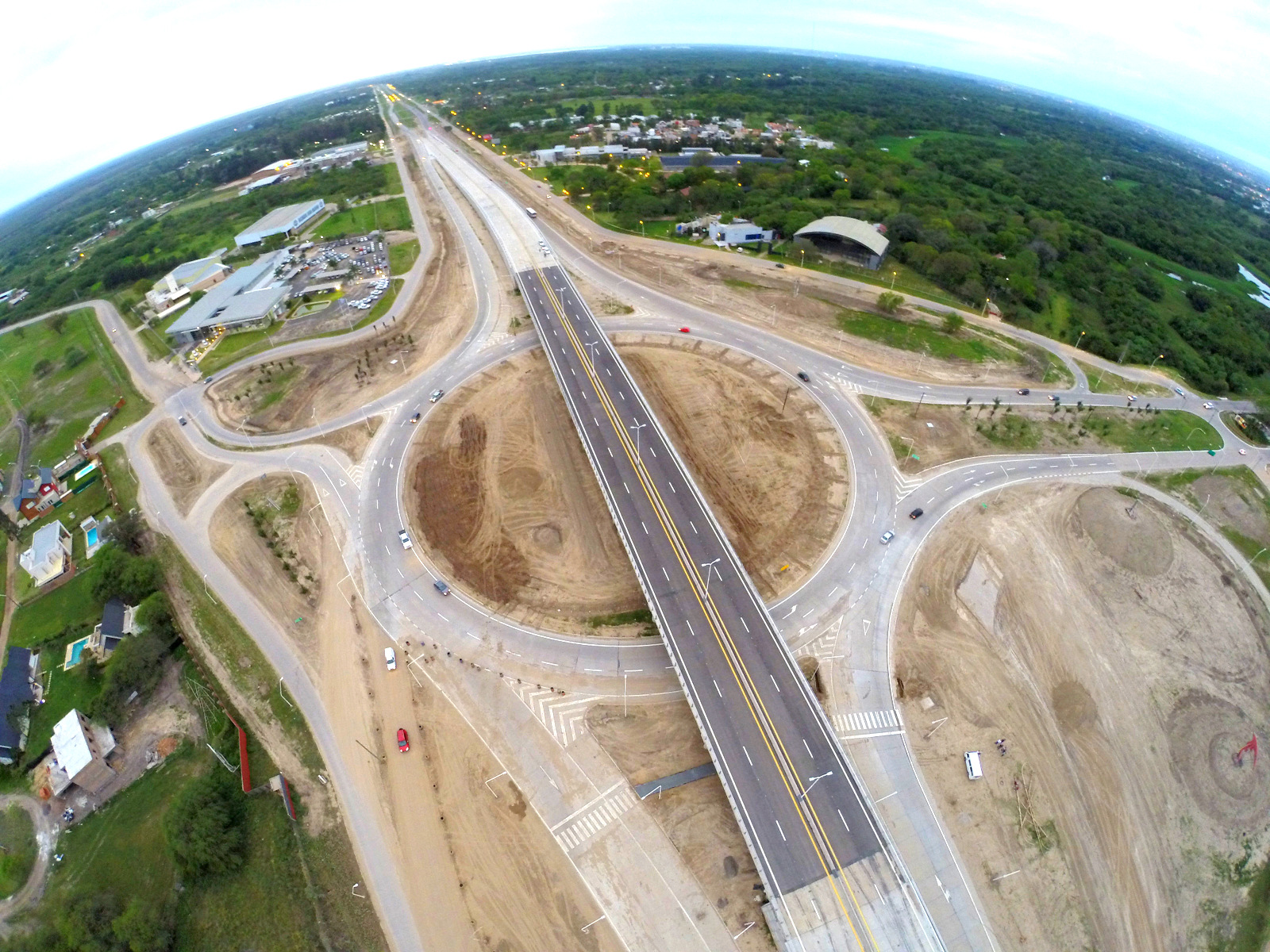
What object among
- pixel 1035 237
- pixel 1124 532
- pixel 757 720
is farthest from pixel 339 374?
pixel 1035 237

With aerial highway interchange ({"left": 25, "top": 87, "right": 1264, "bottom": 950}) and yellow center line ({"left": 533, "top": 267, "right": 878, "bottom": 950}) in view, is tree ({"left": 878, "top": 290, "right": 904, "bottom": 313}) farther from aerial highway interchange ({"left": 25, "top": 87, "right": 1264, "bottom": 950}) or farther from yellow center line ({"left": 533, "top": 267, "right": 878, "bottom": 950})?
yellow center line ({"left": 533, "top": 267, "right": 878, "bottom": 950})

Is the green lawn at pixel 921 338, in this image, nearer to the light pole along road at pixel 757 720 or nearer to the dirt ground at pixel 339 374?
the light pole along road at pixel 757 720

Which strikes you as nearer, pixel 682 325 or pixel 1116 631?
pixel 1116 631

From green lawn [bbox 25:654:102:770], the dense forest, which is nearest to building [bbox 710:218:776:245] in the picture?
the dense forest

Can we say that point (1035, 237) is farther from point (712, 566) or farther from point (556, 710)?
point (556, 710)

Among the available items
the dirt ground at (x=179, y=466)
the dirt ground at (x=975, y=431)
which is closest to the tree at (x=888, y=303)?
the dirt ground at (x=975, y=431)

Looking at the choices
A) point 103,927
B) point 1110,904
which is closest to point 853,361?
point 1110,904

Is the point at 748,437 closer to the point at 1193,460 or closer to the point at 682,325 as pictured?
the point at 682,325
